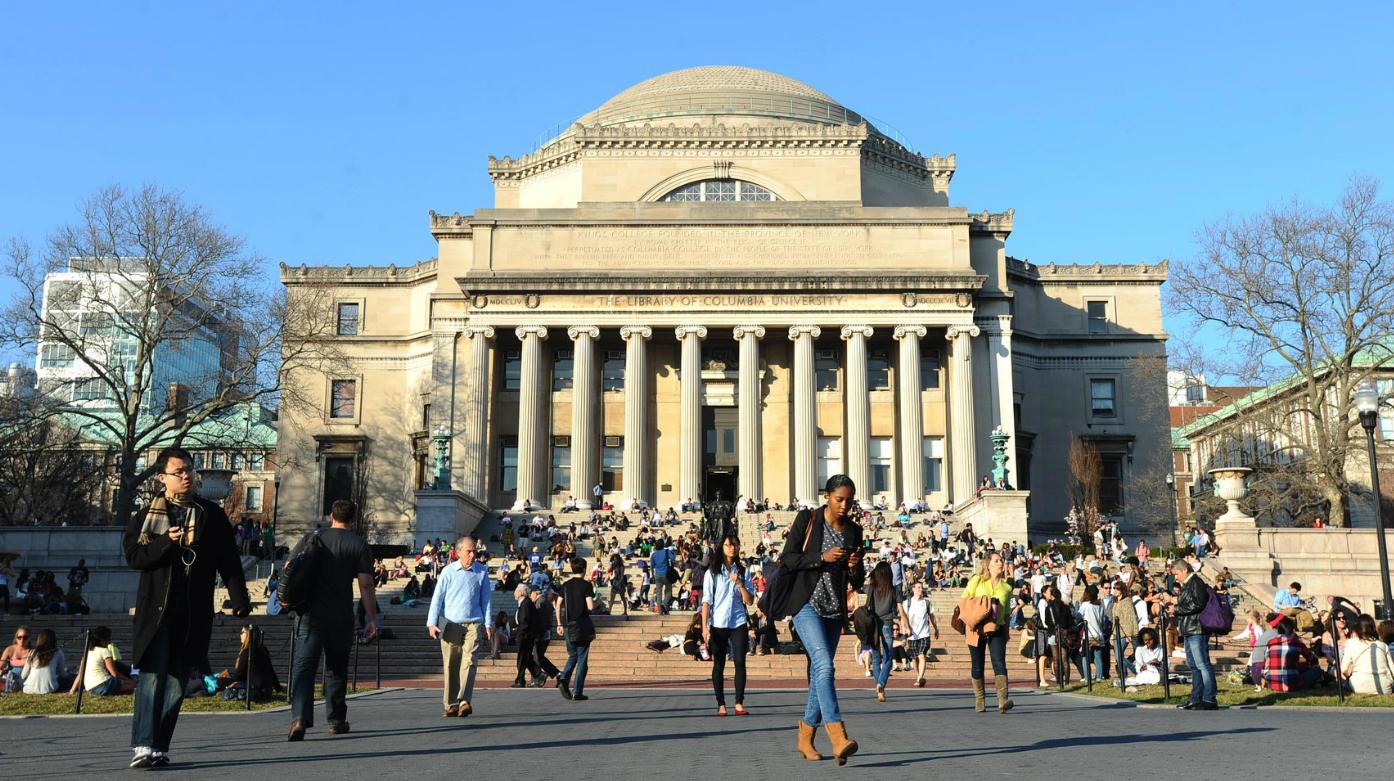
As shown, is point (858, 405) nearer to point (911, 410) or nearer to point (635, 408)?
point (911, 410)

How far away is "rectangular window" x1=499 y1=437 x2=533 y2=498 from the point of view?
56406mm

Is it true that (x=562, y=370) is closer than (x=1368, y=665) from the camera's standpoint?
No

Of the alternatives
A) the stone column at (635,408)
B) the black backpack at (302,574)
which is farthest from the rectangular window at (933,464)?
the black backpack at (302,574)

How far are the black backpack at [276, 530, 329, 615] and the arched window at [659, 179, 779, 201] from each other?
166ft

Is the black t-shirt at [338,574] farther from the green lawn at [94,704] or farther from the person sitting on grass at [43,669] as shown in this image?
the person sitting on grass at [43,669]

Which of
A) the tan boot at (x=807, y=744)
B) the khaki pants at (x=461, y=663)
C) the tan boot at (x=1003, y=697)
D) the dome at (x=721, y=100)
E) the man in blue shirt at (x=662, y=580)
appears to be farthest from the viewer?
the dome at (x=721, y=100)

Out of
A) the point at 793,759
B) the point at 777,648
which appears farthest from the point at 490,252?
the point at 793,759

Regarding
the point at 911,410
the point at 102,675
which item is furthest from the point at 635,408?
the point at 102,675

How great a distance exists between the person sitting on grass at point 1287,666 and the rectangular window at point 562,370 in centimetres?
4208

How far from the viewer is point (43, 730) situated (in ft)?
40.3

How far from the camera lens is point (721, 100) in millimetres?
66375

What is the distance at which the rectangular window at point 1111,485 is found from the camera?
61.2 m

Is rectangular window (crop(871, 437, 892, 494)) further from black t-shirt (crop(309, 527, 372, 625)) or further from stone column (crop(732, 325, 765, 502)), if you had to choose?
black t-shirt (crop(309, 527, 372, 625))

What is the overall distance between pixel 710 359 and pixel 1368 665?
4160 centimetres
